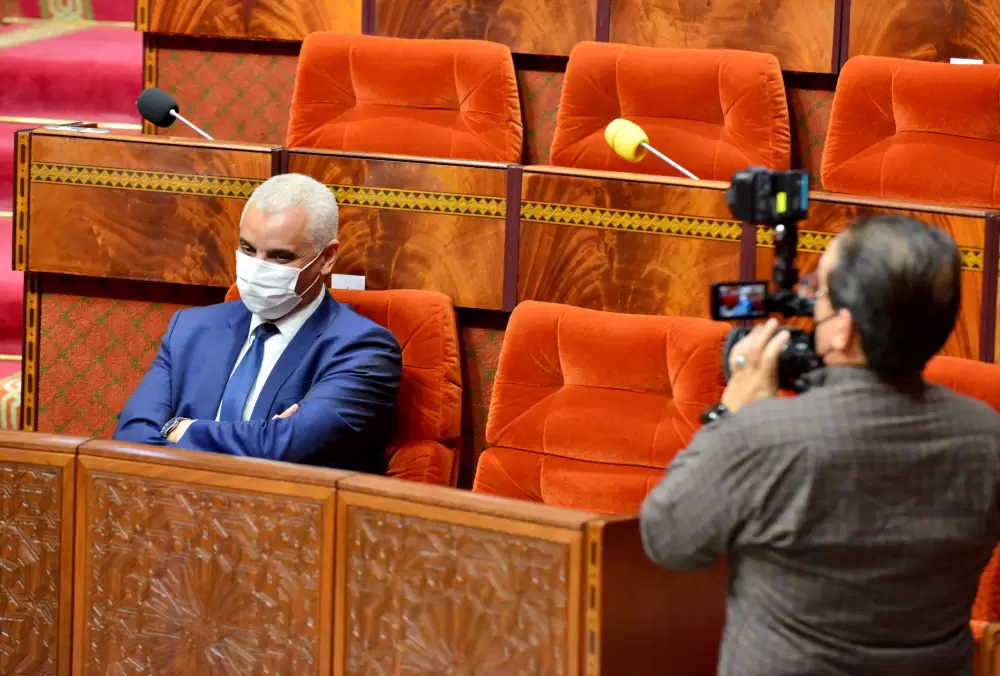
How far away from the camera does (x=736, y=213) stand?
4.05 feet

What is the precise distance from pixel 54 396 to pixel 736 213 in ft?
4.31

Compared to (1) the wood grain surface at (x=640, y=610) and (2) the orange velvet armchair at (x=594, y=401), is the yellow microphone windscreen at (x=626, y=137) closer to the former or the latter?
(2) the orange velvet armchair at (x=594, y=401)

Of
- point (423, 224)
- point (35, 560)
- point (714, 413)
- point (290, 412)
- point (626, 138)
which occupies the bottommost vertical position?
point (35, 560)

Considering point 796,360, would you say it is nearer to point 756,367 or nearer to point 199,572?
point 756,367

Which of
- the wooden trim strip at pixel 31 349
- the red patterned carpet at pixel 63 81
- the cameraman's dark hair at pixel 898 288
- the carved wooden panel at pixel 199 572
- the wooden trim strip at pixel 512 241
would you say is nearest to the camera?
the cameraman's dark hair at pixel 898 288

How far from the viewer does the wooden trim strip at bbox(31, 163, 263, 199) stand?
2.05m

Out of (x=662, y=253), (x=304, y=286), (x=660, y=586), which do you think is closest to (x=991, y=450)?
(x=660, y=586)

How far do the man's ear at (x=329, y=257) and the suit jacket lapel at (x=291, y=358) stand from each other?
46 mm

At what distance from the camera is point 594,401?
70.6 inches

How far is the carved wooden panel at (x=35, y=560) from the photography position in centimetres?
151

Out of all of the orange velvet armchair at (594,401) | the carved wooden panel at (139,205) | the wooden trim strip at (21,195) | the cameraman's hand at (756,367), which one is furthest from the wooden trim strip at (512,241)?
the cameraman's hand at (756,367)

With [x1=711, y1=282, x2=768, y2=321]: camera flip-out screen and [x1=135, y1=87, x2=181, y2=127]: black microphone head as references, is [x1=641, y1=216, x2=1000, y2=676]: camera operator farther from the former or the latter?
[x1=135, y1=87, x2=181, y2=127]: black microphone head

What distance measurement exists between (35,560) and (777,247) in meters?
0.83

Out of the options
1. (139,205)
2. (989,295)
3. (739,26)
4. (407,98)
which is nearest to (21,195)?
(139,205)
